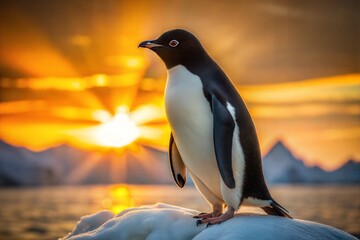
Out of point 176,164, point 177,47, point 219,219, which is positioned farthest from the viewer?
point 176,164

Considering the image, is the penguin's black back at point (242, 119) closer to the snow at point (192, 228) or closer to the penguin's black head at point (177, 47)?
the penguin's black head at point (177, 47)

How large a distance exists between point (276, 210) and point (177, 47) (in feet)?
7.24

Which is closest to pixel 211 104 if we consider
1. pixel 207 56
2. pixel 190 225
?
pixel 207 56

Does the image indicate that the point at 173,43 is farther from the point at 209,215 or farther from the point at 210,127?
the point at 209,215

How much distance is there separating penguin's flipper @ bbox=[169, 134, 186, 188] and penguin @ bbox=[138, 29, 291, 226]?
0.41 meters

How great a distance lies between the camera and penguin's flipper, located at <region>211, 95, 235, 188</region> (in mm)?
6246

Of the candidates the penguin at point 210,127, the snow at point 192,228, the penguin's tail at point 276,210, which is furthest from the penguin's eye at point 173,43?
the penguin's tail at point 276,210

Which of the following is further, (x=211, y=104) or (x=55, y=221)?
(x=55, y=221)

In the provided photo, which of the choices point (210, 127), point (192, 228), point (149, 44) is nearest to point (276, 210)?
point (192, 228)

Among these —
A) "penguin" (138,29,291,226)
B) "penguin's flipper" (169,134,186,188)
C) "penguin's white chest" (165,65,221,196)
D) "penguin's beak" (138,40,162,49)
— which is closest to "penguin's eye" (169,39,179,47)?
"penguin" (138,29,291,226)

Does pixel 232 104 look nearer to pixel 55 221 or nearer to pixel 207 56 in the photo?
pixel 207 56

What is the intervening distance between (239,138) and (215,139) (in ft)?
1.09

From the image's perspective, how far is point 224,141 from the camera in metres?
6.28

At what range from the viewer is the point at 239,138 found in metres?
6.49
